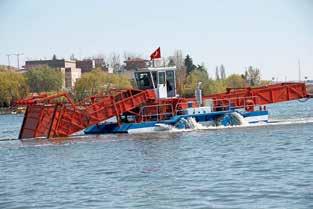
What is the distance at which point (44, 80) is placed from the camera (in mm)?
146625

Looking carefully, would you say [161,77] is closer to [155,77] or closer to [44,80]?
[155,77]

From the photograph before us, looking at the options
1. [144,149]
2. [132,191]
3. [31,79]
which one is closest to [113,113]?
[144,149]

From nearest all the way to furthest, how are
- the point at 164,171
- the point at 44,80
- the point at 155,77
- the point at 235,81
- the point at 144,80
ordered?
the point at 164,171 < the point at 155,77 < the point at 144,80 < the point at 44,80 < the point at 235,81

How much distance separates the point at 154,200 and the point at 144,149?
13625 millimetres

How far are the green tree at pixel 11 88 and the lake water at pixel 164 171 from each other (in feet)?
312

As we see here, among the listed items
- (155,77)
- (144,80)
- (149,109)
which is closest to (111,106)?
(149,109)

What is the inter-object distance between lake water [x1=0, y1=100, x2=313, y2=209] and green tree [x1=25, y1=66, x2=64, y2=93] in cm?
10920

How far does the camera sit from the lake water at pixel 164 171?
18203mm

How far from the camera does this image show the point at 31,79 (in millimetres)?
148250

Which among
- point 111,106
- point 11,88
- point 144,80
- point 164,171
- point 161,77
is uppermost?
point 11,88

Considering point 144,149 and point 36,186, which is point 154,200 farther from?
point 144,149

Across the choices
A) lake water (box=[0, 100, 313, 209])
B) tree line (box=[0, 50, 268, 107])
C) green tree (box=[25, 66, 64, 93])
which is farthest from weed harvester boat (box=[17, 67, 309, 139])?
green tree (box=[25, 66, 64, 93])

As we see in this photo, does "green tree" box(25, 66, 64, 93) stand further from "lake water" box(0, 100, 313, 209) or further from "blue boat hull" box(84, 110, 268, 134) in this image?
"lake water" box(0, 100, 313, 209)

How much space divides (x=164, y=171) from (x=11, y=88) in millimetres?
111892
